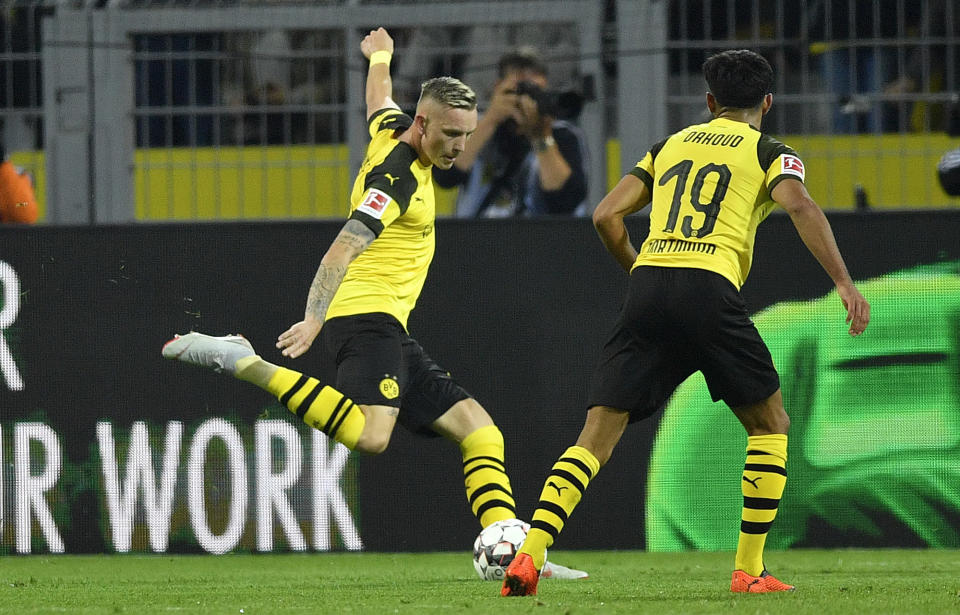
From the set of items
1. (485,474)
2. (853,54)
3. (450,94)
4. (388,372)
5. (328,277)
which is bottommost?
(485,474)

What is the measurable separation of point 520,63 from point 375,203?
369cm

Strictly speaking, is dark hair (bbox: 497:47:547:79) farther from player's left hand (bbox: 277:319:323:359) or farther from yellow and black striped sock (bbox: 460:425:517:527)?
player's left hand (bbox: 277:319:323:359)

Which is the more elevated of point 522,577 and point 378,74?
point 378,74

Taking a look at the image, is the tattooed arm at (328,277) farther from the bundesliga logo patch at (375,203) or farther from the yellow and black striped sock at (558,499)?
the yellow and black striped sock at (558,499)

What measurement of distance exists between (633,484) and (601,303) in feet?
3.09

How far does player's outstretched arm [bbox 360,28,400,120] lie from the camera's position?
7094 millimetres

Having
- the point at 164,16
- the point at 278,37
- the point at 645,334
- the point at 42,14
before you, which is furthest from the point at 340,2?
the point at 645,334

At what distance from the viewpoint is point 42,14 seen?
9789 millimetres

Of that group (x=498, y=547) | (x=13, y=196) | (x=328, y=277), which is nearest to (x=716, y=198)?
(x=328, y=277)

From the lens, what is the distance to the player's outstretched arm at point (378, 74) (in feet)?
23.3

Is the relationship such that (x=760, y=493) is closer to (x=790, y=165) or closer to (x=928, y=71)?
A: (x=790, y=165)

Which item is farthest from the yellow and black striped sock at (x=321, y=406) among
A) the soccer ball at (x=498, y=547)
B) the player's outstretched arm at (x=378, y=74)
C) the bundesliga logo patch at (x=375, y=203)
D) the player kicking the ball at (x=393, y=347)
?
the player's outstretched arm at (x=378, y=74)

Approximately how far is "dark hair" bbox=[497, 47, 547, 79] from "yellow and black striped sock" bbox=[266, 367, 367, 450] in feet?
11.6

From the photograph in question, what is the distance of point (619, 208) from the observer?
18.9 ft
